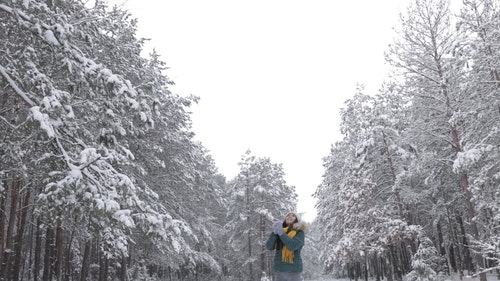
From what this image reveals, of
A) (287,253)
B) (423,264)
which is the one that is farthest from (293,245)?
(423,264)

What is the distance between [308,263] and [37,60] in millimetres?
43574

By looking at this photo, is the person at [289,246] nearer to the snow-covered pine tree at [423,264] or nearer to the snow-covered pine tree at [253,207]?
the snow-covered pine tree at [423,264]

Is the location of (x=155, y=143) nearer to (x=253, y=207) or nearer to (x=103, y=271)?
(x=103, y=271)

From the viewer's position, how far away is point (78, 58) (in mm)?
6980

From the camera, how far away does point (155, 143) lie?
17.8 metres

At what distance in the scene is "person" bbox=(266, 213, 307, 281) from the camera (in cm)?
485

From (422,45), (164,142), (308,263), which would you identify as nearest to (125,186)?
(164,142)

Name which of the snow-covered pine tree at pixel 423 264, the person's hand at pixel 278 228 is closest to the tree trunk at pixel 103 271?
the snow-covered pine tree at pixel 423 264

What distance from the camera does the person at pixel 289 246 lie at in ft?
15.9

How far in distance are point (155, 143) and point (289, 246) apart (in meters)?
13.9

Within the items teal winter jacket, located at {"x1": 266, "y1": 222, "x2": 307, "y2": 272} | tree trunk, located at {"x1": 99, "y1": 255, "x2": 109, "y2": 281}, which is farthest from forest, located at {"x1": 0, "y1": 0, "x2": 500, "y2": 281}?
teal winter jacket, located at {"x1": 266, "y1": 222, "x2": 307, "y2": 272}

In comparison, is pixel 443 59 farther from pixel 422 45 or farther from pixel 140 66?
pixel 140 66

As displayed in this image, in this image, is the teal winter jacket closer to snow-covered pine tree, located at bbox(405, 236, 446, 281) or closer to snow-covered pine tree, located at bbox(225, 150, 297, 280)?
snow-covered pine tree, located at bbox(405, 236, 446, 281)

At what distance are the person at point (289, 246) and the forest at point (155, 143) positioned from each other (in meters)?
2.63
